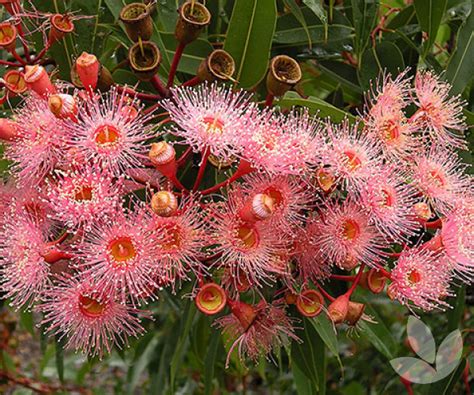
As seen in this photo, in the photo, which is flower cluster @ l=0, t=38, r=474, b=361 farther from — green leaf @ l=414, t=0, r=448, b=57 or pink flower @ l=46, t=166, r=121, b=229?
green leaf @ l=414, t=0, r=448, b=57

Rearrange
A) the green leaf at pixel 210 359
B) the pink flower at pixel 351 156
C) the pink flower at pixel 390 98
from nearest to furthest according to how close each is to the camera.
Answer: the pink flower at pixel 351 156, the pink flower at pixel 390 98, the green leaf at pixel 210 359

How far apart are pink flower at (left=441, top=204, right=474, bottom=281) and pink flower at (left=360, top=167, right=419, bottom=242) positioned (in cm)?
6

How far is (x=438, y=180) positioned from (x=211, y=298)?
1.45ft

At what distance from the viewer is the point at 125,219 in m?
1.06

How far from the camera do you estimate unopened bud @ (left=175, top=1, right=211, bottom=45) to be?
3.73 ft

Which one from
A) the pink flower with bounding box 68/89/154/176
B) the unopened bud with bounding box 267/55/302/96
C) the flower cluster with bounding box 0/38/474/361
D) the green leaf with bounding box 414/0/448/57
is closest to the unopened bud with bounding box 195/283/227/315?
the flower cluster with bounding box 0/38/474/361

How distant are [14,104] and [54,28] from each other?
0.73 feet

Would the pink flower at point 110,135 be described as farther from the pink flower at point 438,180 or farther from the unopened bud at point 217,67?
the pink flower at point 438,180

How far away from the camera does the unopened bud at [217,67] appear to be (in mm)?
1157

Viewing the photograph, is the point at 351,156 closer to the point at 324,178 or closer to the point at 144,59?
the point at 324,178

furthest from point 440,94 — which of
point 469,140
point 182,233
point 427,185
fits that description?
point 182,233

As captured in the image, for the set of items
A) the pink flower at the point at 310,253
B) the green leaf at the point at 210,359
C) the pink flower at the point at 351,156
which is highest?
the pink flower at the point at 351,156

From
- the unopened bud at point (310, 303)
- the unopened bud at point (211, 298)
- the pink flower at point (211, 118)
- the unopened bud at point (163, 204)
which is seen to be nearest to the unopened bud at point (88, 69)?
the pink flower at point (211, 118)

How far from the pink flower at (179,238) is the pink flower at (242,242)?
22 mm
